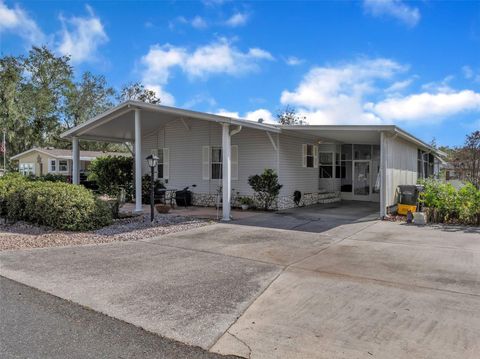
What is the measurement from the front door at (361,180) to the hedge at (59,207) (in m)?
11.4

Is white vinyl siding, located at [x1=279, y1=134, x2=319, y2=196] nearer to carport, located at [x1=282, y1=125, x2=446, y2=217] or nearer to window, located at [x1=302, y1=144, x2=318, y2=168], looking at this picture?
window, located at [x1=302, y1=144, x2=318, y2=168]

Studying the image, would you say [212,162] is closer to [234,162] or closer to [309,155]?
[234,162]

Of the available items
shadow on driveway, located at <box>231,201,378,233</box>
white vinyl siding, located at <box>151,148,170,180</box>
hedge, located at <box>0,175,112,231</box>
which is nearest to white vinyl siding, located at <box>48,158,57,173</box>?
white vinyl siding, located at <box>151,148,170,180</box>

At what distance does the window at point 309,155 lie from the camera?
15409mm

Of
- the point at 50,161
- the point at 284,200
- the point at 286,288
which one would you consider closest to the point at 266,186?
the point at 284,200

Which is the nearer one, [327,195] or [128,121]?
[128,121]

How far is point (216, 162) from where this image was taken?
15.0 meters

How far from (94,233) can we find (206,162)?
6917 mm

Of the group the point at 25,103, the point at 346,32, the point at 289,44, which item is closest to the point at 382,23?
the point at 346,32

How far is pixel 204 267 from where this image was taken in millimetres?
5875

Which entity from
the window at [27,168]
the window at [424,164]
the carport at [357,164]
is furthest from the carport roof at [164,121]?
the window at [27,168]

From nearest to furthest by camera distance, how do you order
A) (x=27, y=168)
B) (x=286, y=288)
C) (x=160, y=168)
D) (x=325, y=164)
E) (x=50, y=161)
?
(x=286, y=288) < (x=160, y=168) < (x=325, y=164) < (x=50, y=161) < (x=27, y=168)

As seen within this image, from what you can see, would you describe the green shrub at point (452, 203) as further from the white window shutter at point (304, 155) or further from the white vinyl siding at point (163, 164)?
Answer: the white vinyl siding at point (163, 164)

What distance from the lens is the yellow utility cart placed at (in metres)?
11.7
